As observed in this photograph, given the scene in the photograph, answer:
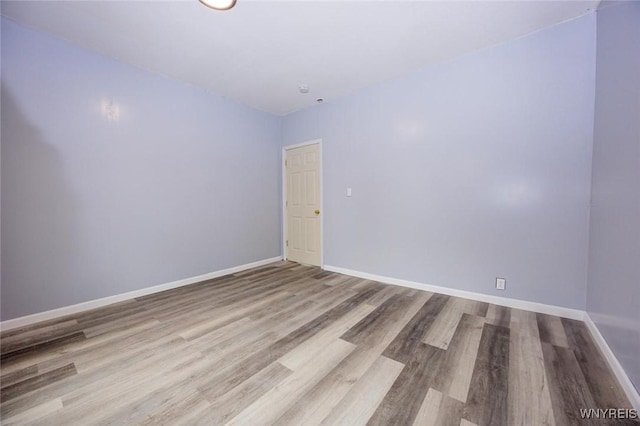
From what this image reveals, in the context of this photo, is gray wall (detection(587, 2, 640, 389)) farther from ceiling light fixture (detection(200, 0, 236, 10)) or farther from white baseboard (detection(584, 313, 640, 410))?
ceiling light fixture (detection(200, 0, 236, 10))

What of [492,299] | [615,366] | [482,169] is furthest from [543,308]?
[482,169]

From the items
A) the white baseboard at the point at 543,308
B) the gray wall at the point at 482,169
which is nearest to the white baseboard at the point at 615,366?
the white baseboard at the point at 543,308

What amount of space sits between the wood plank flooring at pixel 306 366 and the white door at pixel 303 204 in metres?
1.69

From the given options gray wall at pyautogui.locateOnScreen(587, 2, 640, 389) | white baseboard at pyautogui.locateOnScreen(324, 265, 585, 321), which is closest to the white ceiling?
gray wall at pyautogui.locateOnScreen(587, 2, 640, 389)

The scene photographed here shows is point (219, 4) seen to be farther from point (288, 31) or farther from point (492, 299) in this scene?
point (492, 299)

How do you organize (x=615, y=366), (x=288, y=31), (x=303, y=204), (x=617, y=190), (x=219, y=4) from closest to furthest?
1. (x=615, y=366)
2. (x=617, y=190)
3. (x=219, y=4)
4. (x=288, y=31)
5. (x=303, y=204)

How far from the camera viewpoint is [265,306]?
8.49ft

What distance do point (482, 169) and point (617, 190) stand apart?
3.46ft

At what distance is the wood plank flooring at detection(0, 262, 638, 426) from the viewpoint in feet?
4.15

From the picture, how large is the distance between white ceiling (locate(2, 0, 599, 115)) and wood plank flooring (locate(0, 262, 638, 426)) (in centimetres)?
280

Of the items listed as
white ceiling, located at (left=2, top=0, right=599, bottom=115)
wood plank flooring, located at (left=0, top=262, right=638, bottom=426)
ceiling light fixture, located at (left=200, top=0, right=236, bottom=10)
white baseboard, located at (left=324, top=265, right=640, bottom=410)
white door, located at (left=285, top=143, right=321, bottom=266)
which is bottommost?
wood plank flooring, located at (left=0, top=262, right=638, bottom=426)

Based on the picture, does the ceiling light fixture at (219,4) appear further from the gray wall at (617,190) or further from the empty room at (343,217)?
the gray wall at (617,190)

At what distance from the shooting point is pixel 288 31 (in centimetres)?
228

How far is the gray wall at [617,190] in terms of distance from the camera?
1.41m
